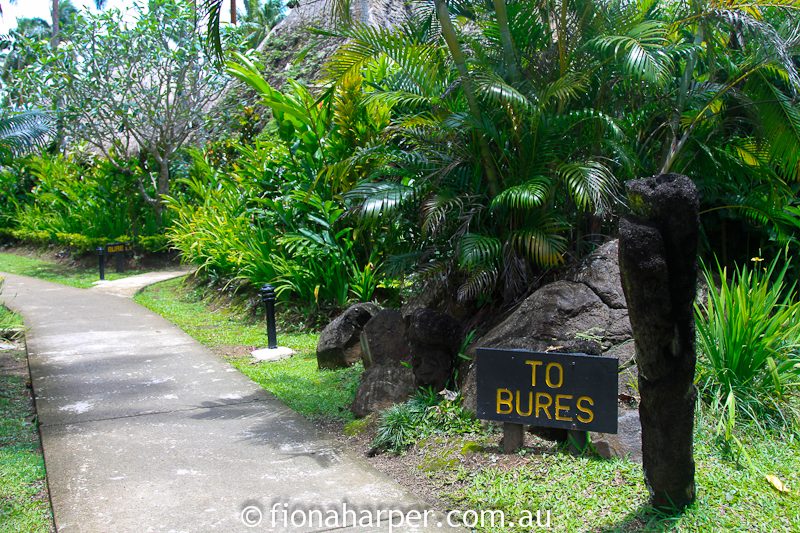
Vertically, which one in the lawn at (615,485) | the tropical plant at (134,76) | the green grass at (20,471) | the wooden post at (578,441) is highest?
the tropical plant at (134,76)

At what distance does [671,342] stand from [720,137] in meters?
4.17

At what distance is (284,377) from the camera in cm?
774

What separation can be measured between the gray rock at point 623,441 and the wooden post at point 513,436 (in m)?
0.44

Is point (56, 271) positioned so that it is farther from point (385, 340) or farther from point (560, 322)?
point (560, 322)

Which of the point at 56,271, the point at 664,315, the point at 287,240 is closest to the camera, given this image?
the point at 664,315

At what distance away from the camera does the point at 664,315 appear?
3.65 m

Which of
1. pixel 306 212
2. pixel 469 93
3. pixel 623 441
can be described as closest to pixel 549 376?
pixel 623 441

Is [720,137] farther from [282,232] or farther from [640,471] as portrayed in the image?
[282,232]

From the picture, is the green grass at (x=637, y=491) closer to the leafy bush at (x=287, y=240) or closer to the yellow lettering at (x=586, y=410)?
the yellow lettering at (x=586, y=410)

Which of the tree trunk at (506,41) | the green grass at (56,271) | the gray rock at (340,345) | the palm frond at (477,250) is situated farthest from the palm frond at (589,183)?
the green grass at (56,271)

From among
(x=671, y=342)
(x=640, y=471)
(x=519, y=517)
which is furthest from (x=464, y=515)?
(x=671, y=342)

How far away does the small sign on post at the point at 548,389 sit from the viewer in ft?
14.9

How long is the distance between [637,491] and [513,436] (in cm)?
90

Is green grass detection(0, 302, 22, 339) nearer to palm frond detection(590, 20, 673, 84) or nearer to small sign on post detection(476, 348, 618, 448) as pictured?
small sign on post detection(476, 348, 618, 448)
